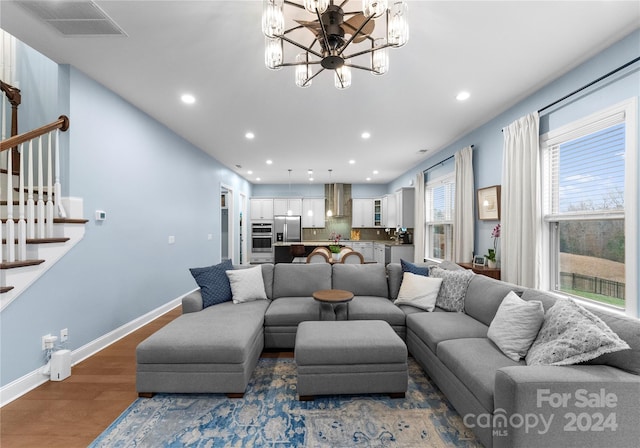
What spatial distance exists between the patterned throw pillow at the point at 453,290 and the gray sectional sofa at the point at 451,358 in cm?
7

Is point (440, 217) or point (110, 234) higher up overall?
point (440, 217)

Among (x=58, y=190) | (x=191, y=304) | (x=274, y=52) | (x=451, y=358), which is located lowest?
(x=451, y=358)

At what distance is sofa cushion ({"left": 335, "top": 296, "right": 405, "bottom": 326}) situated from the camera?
9.57ft

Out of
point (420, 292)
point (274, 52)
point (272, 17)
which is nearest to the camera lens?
point (272, 17)

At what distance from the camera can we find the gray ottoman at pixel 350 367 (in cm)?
208

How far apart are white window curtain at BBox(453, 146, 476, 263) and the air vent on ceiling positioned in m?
4.39

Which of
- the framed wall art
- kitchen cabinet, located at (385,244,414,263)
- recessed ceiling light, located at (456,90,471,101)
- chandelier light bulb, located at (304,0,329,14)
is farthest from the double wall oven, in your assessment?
chandelier light bulb, located at (304,0,329,14)

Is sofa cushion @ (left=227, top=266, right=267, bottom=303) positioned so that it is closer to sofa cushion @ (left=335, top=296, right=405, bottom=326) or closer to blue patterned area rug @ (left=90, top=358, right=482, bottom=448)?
sofa cushion @ (left=335, top=296, right=405, bottom=326)

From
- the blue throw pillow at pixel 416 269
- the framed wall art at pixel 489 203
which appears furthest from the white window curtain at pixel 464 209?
the blue throw pillow at pixel 416 269

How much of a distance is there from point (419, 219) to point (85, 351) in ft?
19.5

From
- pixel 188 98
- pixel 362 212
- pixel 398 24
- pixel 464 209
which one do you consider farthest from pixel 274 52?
pixel 362 212

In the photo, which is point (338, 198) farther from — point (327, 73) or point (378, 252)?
point (327, 73)

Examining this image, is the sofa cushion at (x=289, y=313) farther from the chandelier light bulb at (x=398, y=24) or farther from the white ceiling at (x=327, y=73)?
the chandelier light bulb at (x=398, y=24)

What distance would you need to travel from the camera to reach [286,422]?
1890 millimetres
